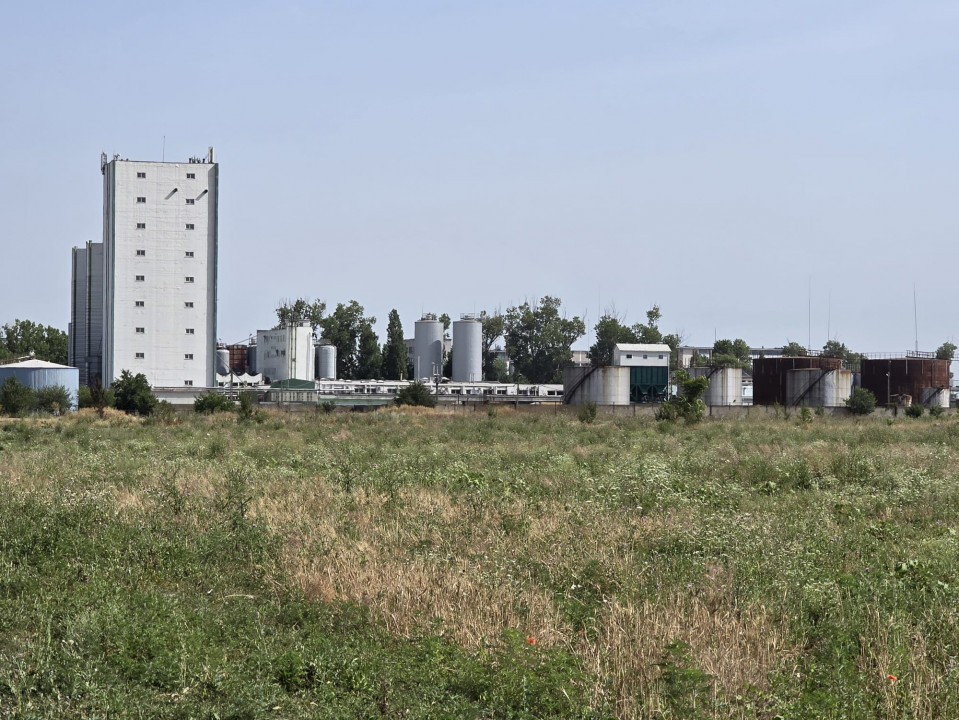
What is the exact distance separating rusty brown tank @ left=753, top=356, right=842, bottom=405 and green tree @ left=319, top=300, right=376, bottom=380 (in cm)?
6334

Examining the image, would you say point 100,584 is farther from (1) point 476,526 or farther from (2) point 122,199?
(2) point 122,199

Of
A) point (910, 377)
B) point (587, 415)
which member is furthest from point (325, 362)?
point (587, 415)

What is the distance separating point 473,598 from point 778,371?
89730 mm

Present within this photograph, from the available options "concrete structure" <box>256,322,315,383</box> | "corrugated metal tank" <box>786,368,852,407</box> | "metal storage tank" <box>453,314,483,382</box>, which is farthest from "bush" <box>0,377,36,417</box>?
"metal storage tank" <box>453,314,483,382</box>

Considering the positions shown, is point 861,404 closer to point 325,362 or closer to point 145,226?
point 145,226

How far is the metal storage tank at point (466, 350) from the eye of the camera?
132625 millimetres

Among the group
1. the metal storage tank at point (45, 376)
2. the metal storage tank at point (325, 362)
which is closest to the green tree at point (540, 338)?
the metal storage tank at point (325, 362)

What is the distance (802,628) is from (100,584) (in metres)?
7.18

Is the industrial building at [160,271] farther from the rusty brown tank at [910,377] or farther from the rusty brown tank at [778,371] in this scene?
the rusty brown tank at [910,377]

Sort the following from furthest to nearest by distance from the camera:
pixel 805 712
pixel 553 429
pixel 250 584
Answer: pixel 553 429 → pixel 250 584 → pixel 805 712

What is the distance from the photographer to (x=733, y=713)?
23.6ft

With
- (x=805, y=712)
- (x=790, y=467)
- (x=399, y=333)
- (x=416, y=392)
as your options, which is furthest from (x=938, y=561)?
(x=399, y=333)

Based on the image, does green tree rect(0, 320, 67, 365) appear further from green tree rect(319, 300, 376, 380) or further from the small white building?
the small white building

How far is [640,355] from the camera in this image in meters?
115
